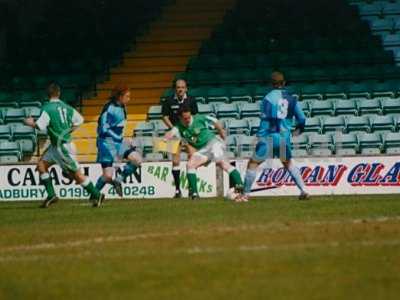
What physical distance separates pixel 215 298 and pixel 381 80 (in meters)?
23.5

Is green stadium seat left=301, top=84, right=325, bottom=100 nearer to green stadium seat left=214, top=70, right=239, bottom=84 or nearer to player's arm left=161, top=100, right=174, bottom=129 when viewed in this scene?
green stadium seat left=214, top=70, right=239, bottom=84

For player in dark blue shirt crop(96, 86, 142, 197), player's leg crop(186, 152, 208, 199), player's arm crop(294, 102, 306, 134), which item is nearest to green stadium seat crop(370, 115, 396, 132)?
player's leg crop(186, 152, 208, 199)

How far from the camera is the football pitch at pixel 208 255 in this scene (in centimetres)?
1031

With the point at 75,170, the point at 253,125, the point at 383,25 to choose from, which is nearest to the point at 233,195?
the point at 75,170

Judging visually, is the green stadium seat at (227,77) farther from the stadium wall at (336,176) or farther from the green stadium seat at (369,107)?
the stadium wall at (336,176)

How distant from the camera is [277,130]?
72.4 feet

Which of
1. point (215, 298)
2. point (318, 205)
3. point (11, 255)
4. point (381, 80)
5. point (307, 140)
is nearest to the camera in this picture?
point (215, 298)

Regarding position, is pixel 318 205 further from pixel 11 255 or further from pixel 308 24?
pixel 308 24

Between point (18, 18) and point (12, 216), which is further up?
point (18, 18)

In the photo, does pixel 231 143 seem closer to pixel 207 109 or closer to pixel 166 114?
pixel 207 109

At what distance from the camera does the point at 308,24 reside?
1394 inches

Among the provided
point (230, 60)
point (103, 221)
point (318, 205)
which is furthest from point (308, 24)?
point (103, 221)

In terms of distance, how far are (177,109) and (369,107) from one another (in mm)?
7845

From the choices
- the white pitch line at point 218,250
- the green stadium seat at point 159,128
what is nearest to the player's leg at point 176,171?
the green stadium seat at point 159,128
